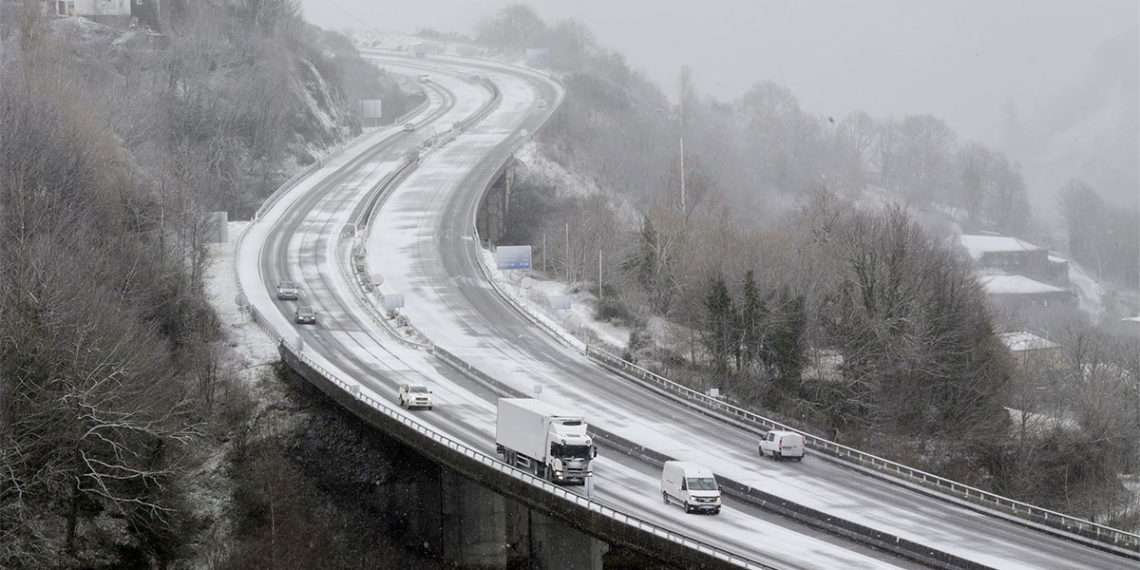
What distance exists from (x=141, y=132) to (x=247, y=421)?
127 feet

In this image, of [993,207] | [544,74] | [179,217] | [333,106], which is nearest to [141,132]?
[179,217]

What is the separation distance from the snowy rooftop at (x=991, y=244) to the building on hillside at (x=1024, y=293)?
26.6 feet

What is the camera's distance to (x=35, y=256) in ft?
169

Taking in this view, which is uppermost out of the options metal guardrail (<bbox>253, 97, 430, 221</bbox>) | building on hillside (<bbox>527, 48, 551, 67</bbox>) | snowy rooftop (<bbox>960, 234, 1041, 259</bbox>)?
building on hillside (<bbox>527, 48, 551, 67</bbox>)

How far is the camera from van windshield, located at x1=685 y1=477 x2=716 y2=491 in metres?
43.4

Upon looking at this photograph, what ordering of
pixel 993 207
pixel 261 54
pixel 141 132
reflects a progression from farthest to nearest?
pixel 993 207 < pixel 261 54 < pixel 141 132

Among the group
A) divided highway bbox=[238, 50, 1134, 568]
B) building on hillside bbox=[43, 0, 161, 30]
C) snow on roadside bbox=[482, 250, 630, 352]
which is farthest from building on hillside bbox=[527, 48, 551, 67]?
snow on roadside bbox=[482, 250, 630, 352]

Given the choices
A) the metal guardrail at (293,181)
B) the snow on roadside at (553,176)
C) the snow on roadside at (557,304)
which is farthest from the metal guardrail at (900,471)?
the snow on roadside at (553,176)

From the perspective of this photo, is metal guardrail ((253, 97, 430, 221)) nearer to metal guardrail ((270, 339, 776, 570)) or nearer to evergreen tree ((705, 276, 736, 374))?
metal guardrail ((270, 339, 776, 570))

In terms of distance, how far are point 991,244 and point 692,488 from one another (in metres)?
104

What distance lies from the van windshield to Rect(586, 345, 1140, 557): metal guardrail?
8.93 meters

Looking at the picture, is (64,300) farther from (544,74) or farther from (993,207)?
(993,207)

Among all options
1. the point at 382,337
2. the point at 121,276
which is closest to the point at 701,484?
the point at 382,337

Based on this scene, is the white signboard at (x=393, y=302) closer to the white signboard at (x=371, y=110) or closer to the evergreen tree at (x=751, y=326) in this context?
the evergreen tree at (x=751, y=326)
